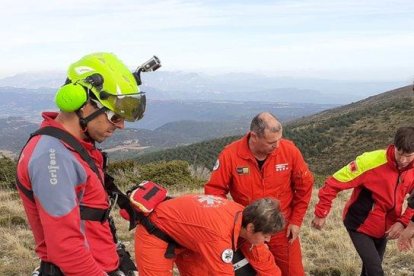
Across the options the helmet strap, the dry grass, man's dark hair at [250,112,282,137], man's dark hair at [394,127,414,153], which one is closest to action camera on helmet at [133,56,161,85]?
the helmet strap

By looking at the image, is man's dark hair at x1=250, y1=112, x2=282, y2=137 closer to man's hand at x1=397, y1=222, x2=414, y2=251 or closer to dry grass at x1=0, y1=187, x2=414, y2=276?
man's hand at x1=397, y1=222, x2=414, y2=251

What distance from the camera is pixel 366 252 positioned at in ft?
15.0

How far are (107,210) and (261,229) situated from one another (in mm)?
1305

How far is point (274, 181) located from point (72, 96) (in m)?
2.70

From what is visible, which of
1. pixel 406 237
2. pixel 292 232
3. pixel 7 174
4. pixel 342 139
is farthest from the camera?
pixel 342 139

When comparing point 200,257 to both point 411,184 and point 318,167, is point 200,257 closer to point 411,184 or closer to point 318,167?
point 411,184

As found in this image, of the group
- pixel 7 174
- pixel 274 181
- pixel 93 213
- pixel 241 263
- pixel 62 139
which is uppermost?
pixel 62 139

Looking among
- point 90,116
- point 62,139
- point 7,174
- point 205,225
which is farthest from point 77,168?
point 7,174

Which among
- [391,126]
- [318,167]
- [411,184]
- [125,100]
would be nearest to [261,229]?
[125,100]

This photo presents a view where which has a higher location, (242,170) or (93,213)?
(93,213)

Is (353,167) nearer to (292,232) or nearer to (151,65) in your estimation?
(292,232)

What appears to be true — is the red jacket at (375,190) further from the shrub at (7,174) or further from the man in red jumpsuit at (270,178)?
the shrub at (7,174)

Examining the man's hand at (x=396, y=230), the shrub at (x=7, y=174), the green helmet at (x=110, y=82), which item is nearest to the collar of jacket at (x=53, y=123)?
the green helmet at (x=110, y=82)

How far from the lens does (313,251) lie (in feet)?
23.2
